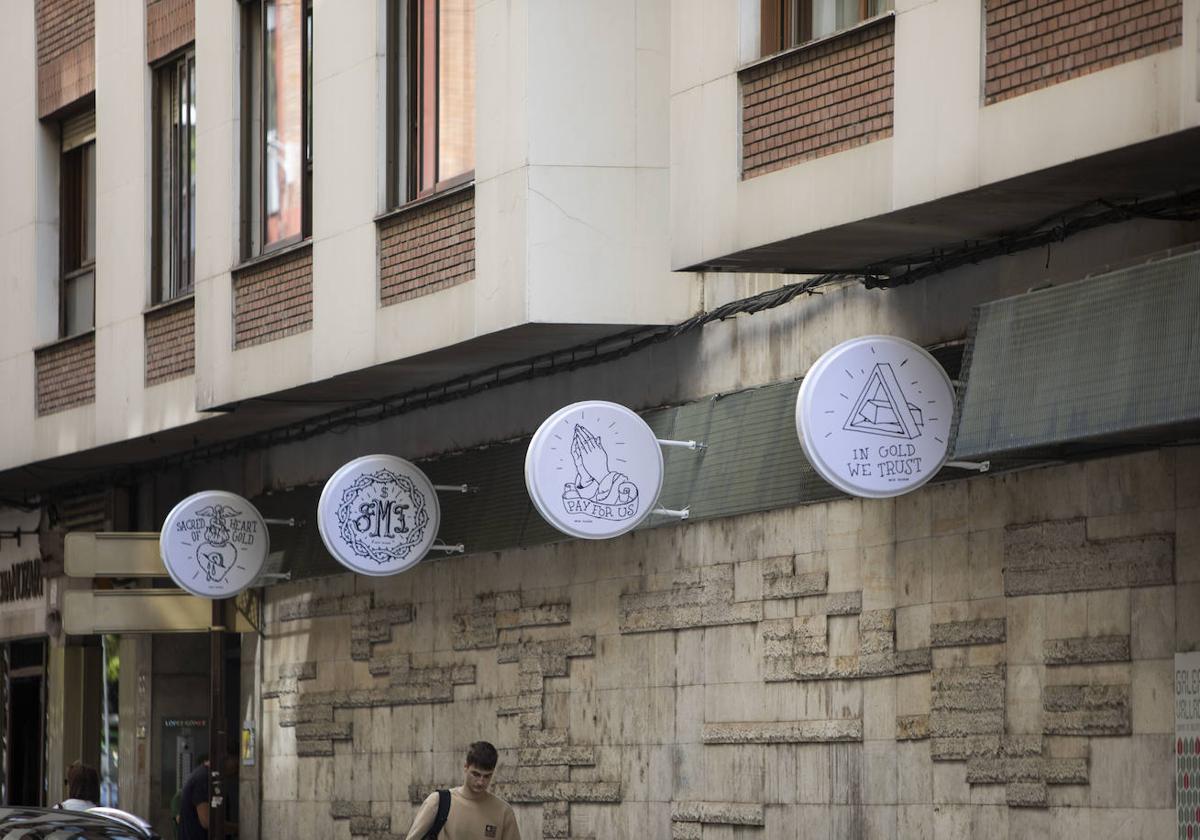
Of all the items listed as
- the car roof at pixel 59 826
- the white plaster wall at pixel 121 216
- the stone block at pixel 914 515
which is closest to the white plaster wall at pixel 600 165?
the stone block at pixel 914 515

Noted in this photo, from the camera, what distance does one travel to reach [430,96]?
17844mm

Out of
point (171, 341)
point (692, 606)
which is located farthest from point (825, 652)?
point (171, 341)

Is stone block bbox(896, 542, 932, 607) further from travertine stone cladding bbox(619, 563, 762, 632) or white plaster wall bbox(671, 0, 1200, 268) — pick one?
white plaster wall bbox(671, 0, 1200, 268)

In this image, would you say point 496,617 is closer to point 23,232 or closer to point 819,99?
point 819,99

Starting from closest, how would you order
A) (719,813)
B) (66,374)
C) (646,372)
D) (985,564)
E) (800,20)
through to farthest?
(985,564) < (800,20) < (719,813) < (646,372) < (66,374)

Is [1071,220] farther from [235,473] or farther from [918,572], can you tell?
[235,473]

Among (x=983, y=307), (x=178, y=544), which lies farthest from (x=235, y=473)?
(x=983, y=307)

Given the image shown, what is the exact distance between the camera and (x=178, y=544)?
20.4 meters

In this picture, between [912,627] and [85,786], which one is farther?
[85,786]

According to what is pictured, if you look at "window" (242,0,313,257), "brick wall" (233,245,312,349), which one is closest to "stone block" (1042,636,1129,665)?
"brick wall" (233,245,312,349)

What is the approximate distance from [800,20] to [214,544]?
341 inches

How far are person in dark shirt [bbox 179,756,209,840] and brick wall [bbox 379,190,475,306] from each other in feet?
16.9

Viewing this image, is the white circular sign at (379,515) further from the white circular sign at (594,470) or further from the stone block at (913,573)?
the stone block at (913,573)

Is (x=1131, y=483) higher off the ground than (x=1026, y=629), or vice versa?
(x=1131, y=483)
